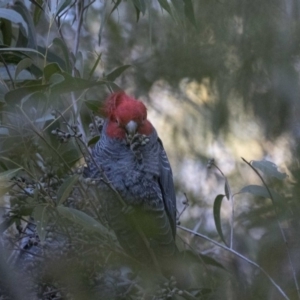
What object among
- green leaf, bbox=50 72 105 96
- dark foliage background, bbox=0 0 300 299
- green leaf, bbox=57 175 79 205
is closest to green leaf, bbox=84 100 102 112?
dark foliage background, bbox=0 0 300 299

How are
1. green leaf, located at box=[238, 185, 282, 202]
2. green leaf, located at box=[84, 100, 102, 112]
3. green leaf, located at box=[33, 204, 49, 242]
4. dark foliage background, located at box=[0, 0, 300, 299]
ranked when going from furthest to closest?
green leaf, located at box=[84, 100, 102, 112] → green leaf, located at box=[238, 185, 282, 202] → dark foliage background, located at box=[0, 0, 300, 299] → green leaf, located at box=[33, 204, 49, 242]

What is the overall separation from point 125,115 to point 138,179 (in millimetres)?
178

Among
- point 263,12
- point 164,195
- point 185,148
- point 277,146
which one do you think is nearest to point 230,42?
point 263,12

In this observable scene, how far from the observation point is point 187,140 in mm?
2094

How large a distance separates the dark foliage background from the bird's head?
0.05 m

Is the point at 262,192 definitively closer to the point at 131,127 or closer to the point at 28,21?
the point at 131,127

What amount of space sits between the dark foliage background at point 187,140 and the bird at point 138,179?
0.18 ft

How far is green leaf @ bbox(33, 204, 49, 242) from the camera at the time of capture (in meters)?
→ 1.09

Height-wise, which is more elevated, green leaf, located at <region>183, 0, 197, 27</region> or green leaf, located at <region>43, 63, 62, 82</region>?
green leaf, located at <region>183, 0, 197, 27</region>

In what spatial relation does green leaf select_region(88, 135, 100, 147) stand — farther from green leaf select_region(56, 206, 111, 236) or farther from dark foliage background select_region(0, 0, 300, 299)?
green leaf select_region(56, 206, 111, 236)

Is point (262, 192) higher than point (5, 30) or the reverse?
the reverse

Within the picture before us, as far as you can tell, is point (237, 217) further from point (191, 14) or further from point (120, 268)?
point (191, 14)

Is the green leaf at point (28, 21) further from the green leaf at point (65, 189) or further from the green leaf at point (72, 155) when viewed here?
the green leaf at point (65, 189)

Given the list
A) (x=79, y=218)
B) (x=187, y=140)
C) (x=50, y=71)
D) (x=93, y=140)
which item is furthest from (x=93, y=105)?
(x=187, y=140)
